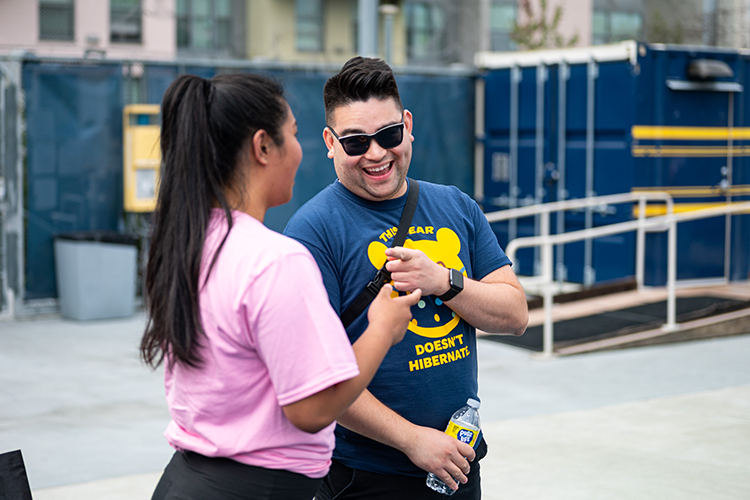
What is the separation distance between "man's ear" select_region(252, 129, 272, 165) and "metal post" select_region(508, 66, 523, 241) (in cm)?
1046

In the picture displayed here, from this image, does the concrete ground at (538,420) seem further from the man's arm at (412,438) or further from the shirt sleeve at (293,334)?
the shirt sleeve at (293,334)

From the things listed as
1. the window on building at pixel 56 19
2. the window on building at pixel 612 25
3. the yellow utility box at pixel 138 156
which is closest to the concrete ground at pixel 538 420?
the yellow utility box at pixel 138 156

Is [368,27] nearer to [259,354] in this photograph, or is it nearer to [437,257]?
[437,257]

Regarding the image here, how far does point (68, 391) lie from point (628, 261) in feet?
21.3

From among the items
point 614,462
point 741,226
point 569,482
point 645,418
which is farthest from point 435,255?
point 741,226

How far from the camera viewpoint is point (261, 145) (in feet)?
6.14

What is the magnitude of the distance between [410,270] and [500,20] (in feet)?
121

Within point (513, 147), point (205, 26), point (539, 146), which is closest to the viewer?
point (539, 146)

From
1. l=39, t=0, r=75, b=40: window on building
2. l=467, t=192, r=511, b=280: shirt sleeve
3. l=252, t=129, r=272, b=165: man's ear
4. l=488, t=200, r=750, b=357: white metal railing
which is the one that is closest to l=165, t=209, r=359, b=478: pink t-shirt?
l=252, t=129, r=272, b=165: man's ear

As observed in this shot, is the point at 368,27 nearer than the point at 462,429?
No

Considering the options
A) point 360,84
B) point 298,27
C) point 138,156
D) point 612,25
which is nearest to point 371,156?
point 360,84

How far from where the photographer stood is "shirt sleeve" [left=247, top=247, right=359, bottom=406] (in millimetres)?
1720

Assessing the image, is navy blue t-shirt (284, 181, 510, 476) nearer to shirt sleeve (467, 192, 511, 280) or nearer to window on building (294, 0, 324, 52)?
shirt sleeve (467, 192, 511, 280)

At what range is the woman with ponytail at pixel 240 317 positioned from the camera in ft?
5.69
